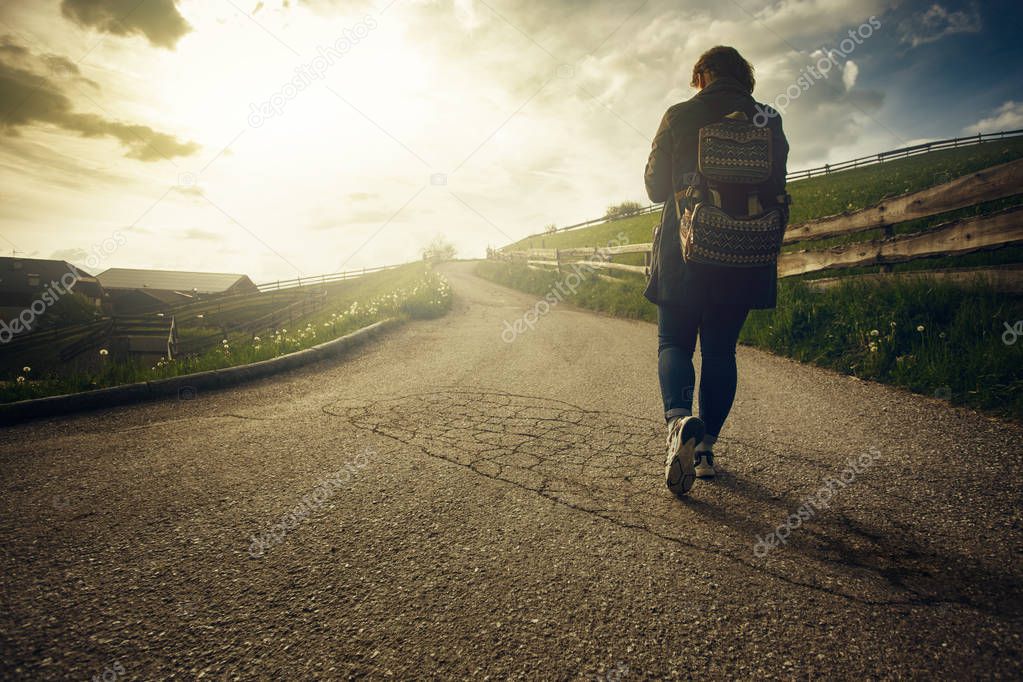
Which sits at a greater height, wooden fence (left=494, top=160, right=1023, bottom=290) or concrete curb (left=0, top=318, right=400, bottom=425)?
wooden fence (left=494, top=160, right=1023, bottom=290)

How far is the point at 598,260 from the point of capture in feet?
48.3

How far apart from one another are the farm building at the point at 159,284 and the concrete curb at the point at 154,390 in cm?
4331

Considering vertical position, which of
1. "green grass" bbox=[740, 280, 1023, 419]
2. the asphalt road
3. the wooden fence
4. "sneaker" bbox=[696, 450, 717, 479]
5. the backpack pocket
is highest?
the wooden fence

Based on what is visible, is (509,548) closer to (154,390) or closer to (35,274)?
(154,390)

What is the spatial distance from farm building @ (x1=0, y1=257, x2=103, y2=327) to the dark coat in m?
45.1

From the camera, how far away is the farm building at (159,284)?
40812mm

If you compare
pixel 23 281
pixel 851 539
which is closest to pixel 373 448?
pixel 851 539

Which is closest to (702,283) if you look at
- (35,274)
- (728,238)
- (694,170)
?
(728,238)

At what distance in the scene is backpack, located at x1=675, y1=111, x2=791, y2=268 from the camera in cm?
253

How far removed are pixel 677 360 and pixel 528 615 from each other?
166 centimetres

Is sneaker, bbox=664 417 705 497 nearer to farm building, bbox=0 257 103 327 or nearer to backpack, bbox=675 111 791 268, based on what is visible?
backpack, bbox=675 111 791 268

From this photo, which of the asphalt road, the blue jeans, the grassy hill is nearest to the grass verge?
the grassy hill

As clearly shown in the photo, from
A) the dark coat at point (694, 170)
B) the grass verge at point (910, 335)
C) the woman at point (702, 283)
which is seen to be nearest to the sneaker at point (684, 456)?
the woman at point (702, 283)

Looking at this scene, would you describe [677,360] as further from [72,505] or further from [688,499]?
[72,505]
